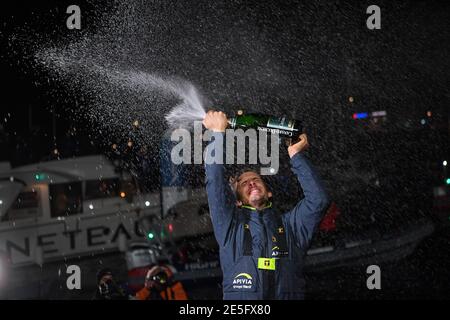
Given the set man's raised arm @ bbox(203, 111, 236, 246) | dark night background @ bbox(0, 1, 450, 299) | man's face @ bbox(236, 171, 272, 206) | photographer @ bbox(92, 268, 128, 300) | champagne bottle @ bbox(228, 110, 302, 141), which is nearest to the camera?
man's raised arm @ bbox(203, 111, 236, 246)

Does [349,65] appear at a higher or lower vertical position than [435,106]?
higher

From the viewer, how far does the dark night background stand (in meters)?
9.50

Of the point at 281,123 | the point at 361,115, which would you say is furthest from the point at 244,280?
the point at 361,115

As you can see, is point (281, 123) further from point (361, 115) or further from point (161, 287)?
point (361, 115)

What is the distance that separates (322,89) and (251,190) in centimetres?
1112

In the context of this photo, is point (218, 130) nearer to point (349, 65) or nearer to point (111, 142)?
point (111, 142)

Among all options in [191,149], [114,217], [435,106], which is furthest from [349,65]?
[114,217]

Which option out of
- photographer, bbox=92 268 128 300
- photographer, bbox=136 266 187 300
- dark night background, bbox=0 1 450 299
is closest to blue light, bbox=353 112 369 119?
dark night background, bbox=0 1 450 299

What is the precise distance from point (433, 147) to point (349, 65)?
4560 millimetres

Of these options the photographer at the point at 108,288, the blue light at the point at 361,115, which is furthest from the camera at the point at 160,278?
the blue light at the point at 361,115

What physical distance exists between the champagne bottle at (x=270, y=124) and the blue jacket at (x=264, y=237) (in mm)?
274

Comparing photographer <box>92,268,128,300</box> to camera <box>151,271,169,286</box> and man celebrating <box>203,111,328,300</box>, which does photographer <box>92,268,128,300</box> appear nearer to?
camera <box>151,271,169,286</box>

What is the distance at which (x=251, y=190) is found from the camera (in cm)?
379

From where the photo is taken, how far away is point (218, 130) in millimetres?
3611
